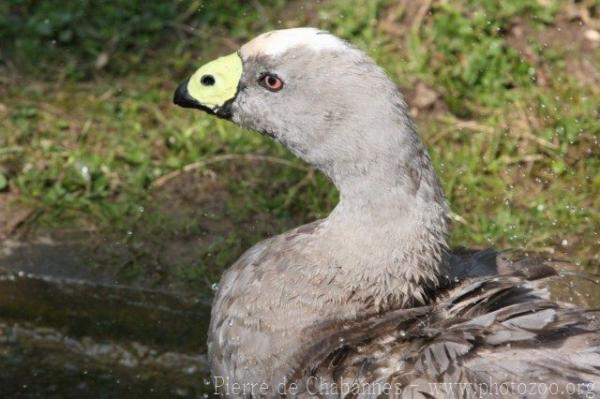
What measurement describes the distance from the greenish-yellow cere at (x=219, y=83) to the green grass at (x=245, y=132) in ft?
4.04

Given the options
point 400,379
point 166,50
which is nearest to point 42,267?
point 166,50

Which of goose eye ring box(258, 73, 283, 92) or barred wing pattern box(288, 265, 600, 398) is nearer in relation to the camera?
barred wing pattern box(288, 265, 600, 398)

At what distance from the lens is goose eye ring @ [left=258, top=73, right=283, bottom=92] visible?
139 inches

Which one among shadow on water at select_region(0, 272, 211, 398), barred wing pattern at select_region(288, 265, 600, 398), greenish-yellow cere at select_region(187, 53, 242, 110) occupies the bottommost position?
shadow on water at select_region(0, 272, 211, 398)

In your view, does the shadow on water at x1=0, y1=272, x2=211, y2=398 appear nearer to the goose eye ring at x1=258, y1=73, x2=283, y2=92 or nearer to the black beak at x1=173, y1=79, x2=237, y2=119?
the black beak at x1=173, y1=79, x2=237, y2=119

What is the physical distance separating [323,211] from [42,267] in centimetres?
115

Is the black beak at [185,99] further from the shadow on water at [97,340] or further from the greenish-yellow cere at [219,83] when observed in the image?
the shadow on water at [97,340]

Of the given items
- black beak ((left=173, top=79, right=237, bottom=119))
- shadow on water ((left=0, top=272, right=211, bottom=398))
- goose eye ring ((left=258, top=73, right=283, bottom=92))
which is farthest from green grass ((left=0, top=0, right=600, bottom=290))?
goose eye ring ((left=258, top=73, right=283, bottom=92))

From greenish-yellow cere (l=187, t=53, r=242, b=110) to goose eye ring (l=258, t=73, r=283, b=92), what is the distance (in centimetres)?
8

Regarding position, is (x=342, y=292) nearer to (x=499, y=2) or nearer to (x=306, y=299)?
(x=306, y=299)

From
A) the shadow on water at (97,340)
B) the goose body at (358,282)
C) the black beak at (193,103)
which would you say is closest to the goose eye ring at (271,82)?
the goose body at (358,282)

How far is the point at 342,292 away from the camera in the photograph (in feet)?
11.4

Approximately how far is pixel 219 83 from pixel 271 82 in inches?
6.6

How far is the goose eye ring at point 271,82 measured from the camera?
11.6 ft
